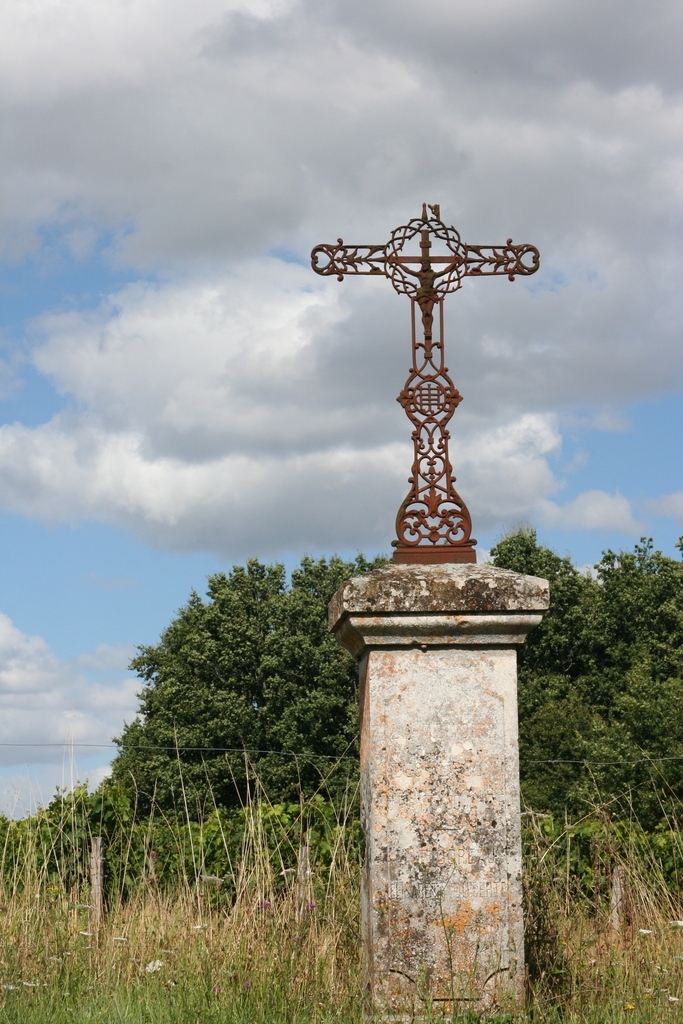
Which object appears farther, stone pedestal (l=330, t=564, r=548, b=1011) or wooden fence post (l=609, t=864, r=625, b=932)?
wooden fence post (l=609, t=864, r=625, b=932)

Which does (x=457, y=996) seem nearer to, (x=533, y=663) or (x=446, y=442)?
(x=446, y=442)

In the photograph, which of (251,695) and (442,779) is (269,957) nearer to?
(442,779)

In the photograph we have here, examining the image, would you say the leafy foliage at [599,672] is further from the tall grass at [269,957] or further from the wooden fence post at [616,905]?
the tall grass at [269,957]

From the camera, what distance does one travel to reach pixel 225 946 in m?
4.69

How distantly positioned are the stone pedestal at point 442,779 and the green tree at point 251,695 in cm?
2321

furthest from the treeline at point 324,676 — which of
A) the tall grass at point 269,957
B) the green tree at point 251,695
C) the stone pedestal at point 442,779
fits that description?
the stone pedestal at point 442,779

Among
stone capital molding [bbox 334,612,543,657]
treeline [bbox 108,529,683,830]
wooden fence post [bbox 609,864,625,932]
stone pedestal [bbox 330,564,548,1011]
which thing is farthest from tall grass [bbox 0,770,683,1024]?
treeline [bbox 108,529,683,830]

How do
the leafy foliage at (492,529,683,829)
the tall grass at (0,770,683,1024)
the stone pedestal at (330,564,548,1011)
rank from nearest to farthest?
the stone pedestal at (330,564,548,1011) → the tall grass at (0,770,683,1024) → the leafy foliage at (492,529,683,829)

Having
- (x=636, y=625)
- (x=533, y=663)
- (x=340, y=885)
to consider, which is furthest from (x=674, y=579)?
(x=340, y=885)

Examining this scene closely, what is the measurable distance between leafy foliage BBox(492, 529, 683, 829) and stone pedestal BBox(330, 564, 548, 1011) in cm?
1984

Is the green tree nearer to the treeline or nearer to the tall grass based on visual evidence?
the treeline

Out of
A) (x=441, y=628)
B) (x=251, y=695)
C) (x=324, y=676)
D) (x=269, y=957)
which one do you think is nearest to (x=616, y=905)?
(x=269, y=957)

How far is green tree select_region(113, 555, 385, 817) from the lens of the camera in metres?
28.1

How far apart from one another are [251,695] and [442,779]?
91.8 feet
